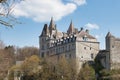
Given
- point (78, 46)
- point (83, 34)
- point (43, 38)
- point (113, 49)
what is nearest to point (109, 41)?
point (113, 49)

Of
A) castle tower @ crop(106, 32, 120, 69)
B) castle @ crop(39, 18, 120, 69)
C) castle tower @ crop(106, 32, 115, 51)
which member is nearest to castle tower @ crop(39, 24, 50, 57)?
castle @ crop(39, 18, 120, 69)

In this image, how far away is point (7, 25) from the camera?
4309 mm

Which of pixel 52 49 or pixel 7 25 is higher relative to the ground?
pixel 52 49

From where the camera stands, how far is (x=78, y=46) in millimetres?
76688

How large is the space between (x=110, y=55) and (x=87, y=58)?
725 centimetres

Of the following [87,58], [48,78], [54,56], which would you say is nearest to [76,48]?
[87,58]

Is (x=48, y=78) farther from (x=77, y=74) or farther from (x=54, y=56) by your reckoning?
(x=54, y=56)

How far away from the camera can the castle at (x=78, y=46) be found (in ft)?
229

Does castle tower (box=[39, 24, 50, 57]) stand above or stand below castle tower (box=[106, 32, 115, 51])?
above

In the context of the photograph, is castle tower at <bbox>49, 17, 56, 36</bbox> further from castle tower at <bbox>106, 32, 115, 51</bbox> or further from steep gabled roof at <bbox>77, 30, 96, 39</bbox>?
castle tower at <bbox>106, 32, 115, 51</bbox>

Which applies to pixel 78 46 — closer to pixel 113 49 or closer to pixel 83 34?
pixel 83 34

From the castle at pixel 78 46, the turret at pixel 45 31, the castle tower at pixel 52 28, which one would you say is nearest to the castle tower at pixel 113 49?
the castle at pixel 78 46

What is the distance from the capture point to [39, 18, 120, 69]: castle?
69.7m

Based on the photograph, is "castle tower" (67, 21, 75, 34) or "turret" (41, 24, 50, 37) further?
"turret" (41, 24, 50, 37)
